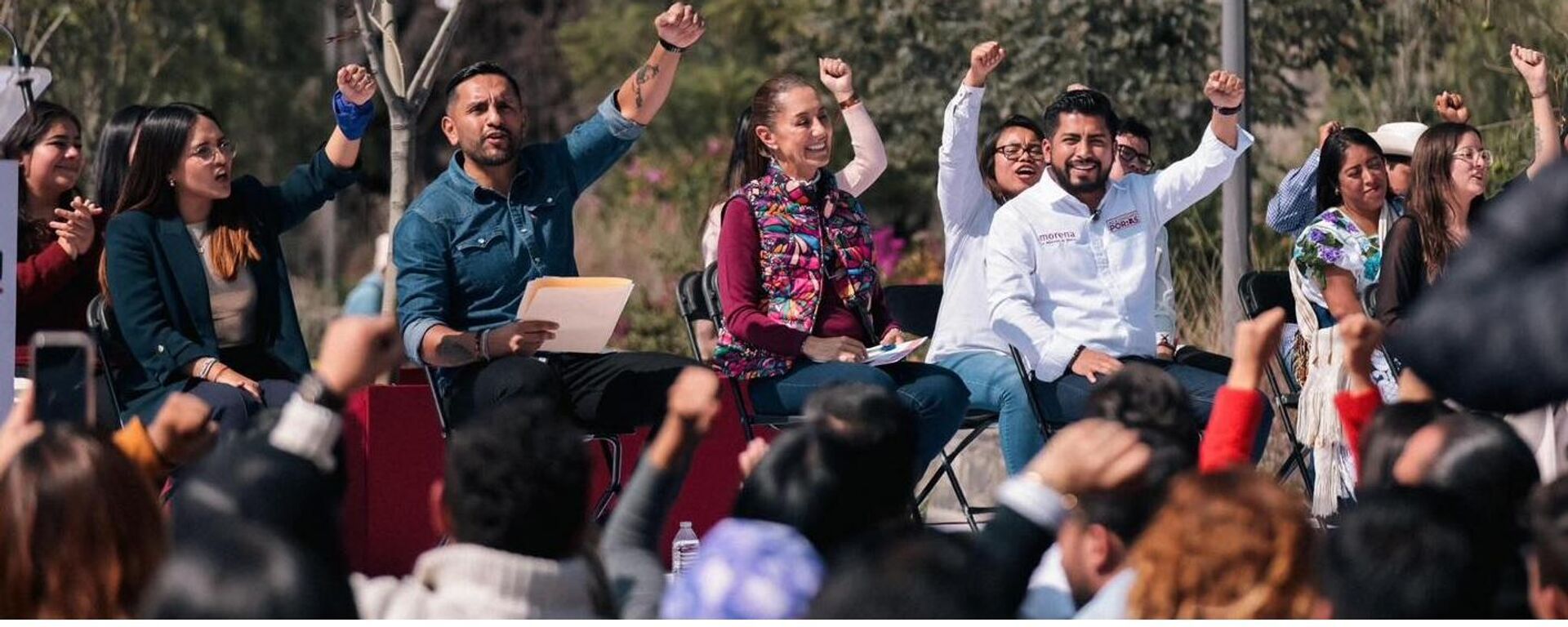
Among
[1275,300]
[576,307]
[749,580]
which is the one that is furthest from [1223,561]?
[1275,300]

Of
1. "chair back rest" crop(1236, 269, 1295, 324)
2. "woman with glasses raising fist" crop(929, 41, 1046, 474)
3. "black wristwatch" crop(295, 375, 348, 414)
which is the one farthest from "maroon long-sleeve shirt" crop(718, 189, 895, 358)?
"black wristwatch" crop(295, 375, 348, 414)

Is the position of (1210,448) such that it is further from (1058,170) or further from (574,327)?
(1058,170)

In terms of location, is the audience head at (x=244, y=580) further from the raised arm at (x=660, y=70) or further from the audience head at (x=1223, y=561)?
the raised arm at (x=660, y=70)

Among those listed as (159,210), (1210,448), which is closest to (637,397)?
(159,210)

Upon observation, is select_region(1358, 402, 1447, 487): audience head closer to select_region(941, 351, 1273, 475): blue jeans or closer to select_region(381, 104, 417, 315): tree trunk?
select_region(941, 351, 1273, 475): blue jeans

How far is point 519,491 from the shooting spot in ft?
11.9

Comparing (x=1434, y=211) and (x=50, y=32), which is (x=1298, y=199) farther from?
(x=50, y=32)

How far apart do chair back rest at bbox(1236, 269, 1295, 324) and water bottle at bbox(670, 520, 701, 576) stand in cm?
204

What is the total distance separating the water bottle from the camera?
6660 millimetres

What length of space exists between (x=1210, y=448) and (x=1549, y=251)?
0.89m

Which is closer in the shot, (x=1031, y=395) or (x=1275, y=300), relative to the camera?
(x=1031, y=395)

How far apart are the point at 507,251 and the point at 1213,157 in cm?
217

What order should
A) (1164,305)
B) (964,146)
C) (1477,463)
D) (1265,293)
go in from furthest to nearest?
(1265,293) → (1164,305) → (964,146) → (1477,463)

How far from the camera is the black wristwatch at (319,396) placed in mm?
4121
